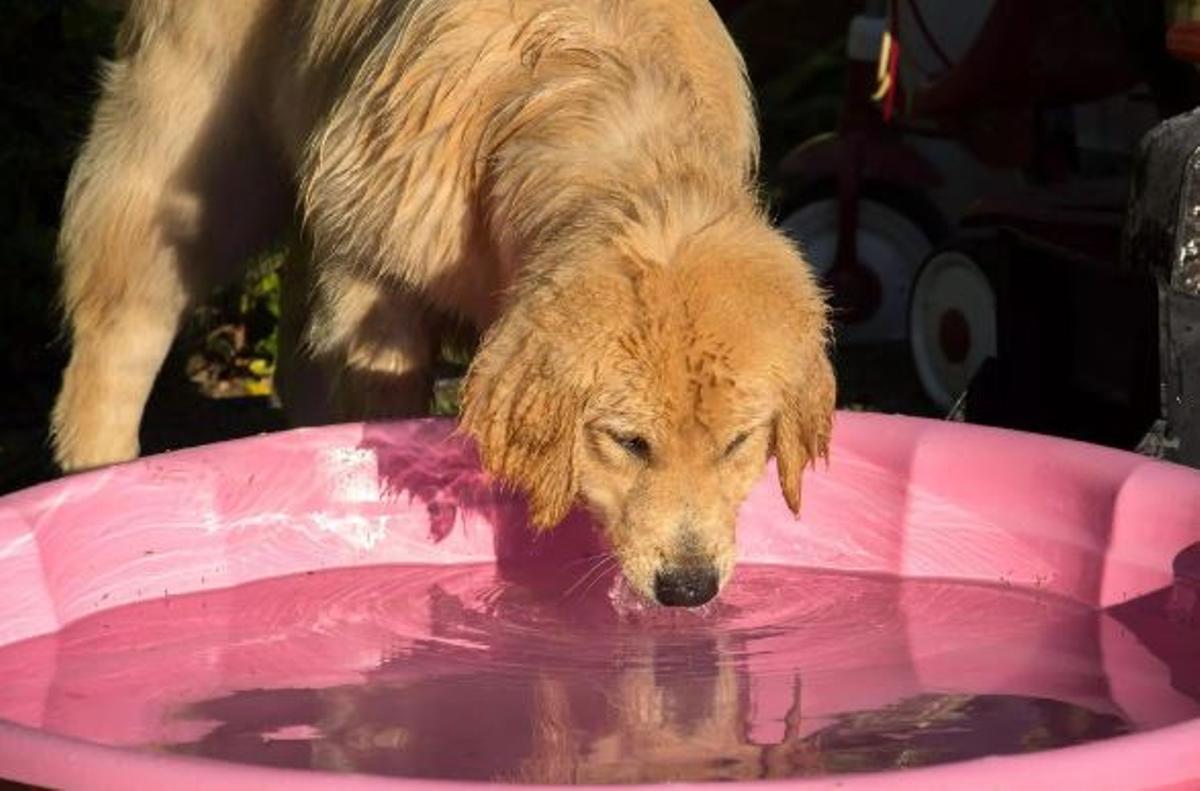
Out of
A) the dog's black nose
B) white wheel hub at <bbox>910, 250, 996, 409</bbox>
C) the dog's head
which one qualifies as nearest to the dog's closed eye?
the dog's head

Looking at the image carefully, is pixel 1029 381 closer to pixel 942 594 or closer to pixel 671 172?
pixel 942 594

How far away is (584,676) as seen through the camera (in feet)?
13.7

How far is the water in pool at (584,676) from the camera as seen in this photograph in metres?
3.77

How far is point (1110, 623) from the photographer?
4.41 meters

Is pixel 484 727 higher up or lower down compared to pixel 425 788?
lower down

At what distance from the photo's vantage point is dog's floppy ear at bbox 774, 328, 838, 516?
397 centimetres

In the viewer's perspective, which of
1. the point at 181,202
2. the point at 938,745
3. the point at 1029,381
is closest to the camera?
the point at 938,745

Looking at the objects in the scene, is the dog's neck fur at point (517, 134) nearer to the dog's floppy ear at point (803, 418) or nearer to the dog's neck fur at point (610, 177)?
the dog's neck fur at point (610, 177)

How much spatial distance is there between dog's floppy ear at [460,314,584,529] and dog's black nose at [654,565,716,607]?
0.22 m

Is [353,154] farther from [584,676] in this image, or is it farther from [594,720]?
[594,720]

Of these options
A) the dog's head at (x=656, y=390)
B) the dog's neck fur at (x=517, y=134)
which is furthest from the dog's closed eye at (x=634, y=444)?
the dog's neck fur at (x=517, y=134)

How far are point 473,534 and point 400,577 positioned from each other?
→ 19 cm

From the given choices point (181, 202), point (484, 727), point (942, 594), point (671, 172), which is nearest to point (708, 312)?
point (671, 172)

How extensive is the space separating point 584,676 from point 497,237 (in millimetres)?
791
